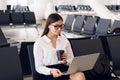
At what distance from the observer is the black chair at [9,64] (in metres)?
2.62

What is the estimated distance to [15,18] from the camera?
32.8ft

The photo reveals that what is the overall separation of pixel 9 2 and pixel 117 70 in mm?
15058

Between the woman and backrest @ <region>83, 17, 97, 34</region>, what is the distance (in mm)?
5334

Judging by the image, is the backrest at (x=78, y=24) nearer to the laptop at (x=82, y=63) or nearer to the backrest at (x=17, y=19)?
the backrest at (x=17, y=19)

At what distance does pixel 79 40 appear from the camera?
3342 mm

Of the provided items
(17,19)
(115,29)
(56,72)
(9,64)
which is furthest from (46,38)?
(17,19)

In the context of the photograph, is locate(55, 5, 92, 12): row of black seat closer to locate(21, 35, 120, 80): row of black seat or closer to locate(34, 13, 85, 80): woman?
locate(21, 35, 120, 80): row of black seat

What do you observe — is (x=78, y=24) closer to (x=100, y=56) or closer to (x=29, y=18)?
(x=29, y=18)

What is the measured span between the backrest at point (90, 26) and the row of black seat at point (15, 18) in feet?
7.22

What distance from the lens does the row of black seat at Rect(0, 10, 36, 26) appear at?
31.8 feet

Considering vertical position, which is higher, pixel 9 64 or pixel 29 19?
pixel 9 64

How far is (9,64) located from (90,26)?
6.20m

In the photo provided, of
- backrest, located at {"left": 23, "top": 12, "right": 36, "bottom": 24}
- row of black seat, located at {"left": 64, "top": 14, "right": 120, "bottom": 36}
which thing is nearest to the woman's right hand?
row of black seat, located at {"left": 64, "top": 14, "right": 120, "bottom": 36}

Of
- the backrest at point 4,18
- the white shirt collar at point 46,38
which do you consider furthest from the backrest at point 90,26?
the white shirt collar at point 46,38
